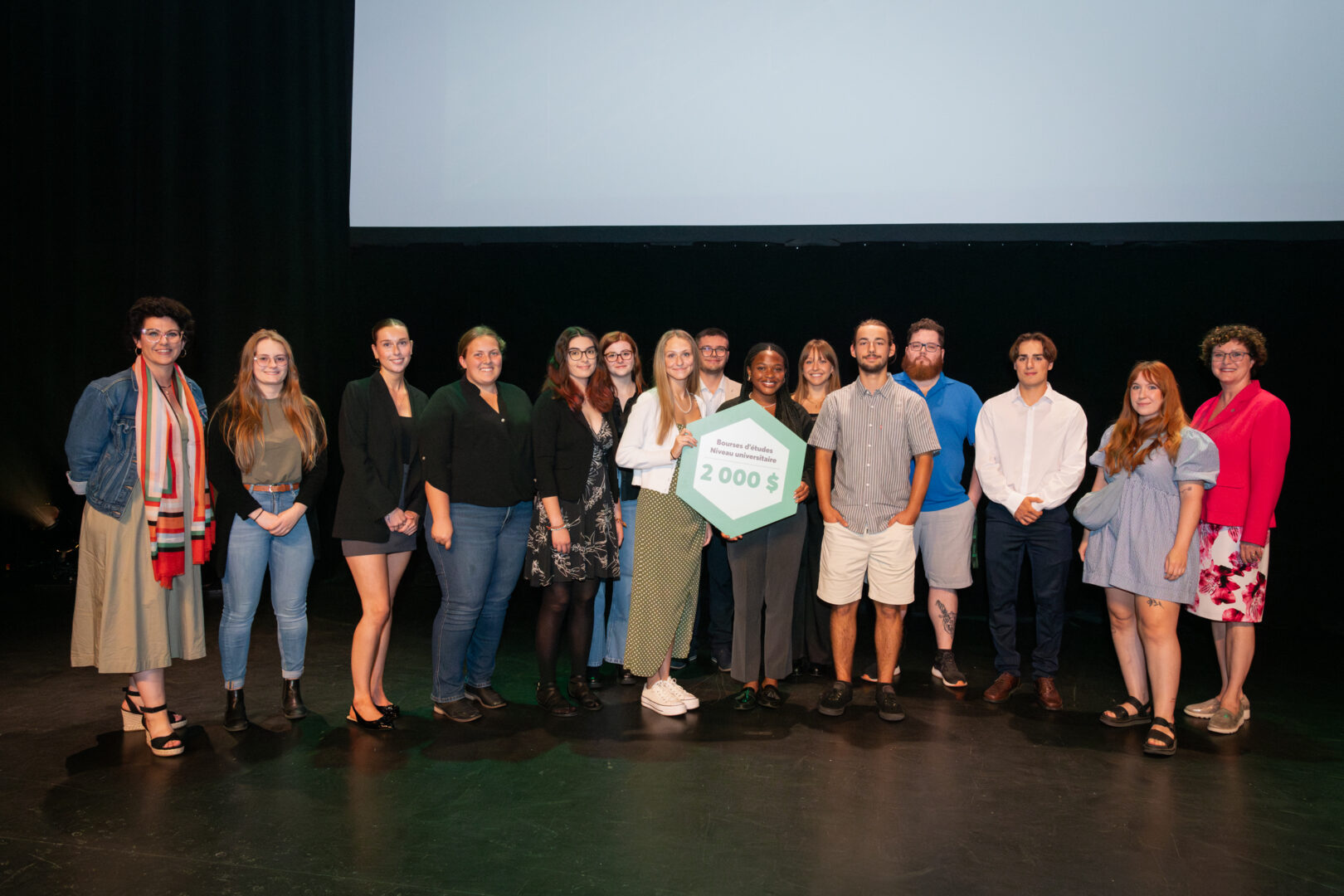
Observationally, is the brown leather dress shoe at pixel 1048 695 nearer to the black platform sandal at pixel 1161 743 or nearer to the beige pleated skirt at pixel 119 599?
the black platform sandal at pixel 1161 743

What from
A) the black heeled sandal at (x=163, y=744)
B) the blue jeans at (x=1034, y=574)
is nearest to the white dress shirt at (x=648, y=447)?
the blue jeans at (x=1034, y=574)

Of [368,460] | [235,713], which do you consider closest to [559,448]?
[368,460]

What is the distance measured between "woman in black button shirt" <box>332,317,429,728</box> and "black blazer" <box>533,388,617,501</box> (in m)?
0.45

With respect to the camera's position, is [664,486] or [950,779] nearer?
[950,779]

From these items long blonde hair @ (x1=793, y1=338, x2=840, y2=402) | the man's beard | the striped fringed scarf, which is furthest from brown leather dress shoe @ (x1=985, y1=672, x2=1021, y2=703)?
the striped fringed scarf

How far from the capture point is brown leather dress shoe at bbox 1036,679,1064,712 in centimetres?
346

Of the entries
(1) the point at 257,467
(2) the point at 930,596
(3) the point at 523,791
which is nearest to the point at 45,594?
(1) the point at 257,467

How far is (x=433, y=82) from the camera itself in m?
5.27

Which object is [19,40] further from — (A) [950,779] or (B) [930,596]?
(A) [950,779]

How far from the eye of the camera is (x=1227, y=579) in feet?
10.5

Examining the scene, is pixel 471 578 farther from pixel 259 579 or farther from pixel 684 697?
pixel 684 697

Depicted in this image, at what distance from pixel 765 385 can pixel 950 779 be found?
1586 millimetres

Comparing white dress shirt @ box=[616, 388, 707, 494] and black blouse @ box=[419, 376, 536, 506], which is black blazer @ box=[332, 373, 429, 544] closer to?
black blouse @ box=[419, 376, 536, 506]

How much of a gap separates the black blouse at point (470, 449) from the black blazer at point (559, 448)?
9 centimetres
